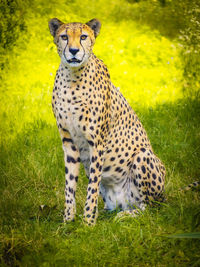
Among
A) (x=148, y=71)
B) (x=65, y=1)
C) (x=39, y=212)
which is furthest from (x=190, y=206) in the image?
(x=65, y=1)

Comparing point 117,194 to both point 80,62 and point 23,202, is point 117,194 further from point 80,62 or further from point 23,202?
point 80,62

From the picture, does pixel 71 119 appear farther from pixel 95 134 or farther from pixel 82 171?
pixel 82 171

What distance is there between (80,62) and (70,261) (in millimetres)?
1463

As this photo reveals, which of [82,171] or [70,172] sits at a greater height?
[70,172]

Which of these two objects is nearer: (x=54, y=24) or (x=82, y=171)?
(x=54, y=24)

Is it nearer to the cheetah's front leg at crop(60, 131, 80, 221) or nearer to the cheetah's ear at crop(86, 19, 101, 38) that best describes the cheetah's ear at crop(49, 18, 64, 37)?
the cheetah's ear at crop(86, 19, 101, 38)

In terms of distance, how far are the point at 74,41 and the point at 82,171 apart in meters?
1.98

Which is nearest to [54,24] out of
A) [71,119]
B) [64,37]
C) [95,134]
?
[64,37]

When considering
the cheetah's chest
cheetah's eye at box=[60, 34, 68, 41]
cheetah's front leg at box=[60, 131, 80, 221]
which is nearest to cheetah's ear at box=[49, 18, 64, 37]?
cheetah's eye at box=[60, 34, 68, 41]

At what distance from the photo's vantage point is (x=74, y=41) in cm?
319

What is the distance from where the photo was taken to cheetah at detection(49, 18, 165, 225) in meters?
3.36

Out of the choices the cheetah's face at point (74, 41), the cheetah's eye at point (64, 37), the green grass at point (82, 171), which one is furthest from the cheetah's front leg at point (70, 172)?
the cheetah's eye at point (64, 37)

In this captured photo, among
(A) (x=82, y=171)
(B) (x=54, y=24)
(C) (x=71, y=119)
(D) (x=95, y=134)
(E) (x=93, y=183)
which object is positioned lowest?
(A) (x=82, y=171)

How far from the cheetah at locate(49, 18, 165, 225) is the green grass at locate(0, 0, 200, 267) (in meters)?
0.21
